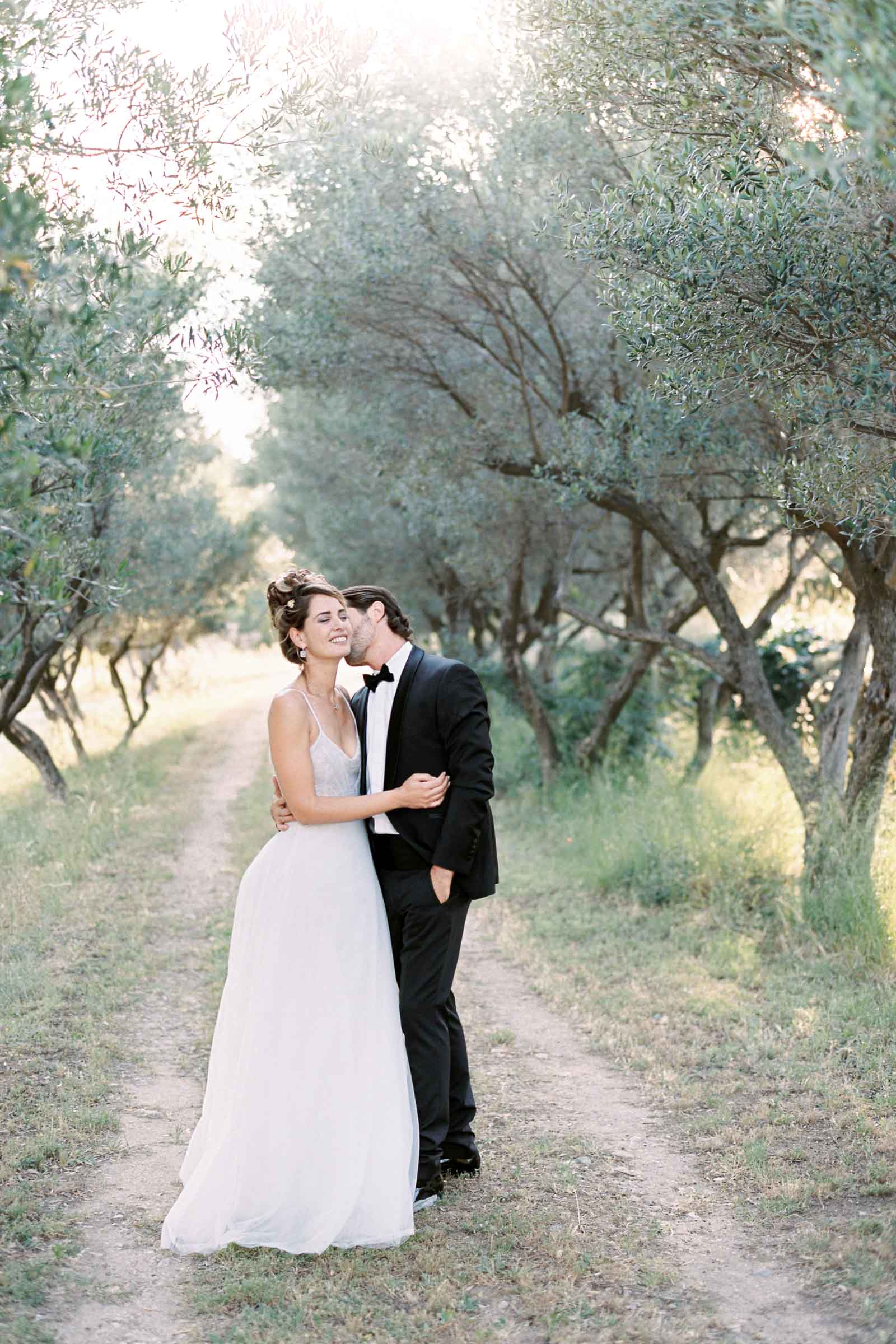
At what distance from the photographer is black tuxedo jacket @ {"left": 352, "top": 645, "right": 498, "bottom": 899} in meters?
4.84

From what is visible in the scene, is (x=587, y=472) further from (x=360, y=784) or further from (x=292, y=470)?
(x=292, y=470)

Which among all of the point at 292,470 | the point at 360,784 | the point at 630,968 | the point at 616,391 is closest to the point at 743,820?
the point at 630,968

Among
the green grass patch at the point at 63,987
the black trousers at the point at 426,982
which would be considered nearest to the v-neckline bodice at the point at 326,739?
the black trousers at the point at 426,982

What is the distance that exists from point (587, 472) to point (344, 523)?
10509mm

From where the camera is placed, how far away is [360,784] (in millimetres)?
5125

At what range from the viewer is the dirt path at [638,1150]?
4.06 m

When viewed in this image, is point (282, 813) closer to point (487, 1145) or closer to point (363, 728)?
point (363, 728)

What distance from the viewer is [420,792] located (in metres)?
4.78

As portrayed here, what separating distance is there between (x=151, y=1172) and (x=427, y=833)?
201 cm

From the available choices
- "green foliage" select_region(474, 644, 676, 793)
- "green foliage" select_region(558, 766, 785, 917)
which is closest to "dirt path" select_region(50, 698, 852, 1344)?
"green foliage" select_region(558, 766, 785, 917)

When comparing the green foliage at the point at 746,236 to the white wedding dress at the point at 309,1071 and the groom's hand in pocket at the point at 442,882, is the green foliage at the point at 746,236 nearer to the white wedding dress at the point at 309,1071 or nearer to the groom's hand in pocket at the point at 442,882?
the groom's hand in pocket at the point at 442,882

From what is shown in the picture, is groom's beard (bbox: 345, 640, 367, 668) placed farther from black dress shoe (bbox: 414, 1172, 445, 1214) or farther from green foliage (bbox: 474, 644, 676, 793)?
green foliage (bbox: 474, 644, 676, 793)

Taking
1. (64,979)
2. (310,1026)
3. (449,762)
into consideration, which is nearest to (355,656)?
(449,762)

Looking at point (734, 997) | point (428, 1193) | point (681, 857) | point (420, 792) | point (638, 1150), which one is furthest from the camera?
point (681, 857)
